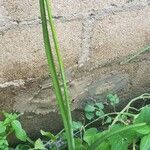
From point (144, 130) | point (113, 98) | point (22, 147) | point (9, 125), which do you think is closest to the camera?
point (144, 130)

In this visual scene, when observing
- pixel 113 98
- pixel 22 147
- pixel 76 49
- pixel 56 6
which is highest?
pixel 56 6

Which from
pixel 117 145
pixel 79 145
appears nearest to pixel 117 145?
pixel 117 145

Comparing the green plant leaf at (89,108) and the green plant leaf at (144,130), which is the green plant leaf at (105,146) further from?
the green plant leaf at (89,108)

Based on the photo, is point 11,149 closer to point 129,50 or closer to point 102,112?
point 102,112

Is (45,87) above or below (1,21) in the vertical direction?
below

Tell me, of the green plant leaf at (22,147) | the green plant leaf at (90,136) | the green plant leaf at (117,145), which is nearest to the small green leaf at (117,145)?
the green plant leaf at (117,145)

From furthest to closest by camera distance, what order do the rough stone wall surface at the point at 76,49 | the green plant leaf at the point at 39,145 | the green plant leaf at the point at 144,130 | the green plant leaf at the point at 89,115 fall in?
the green plant leaf at the point at 89,115 < the green plant leaf at the point at 39,145 < the rough stone wall surface at the point at 76,49 < the green plant leaf at the point at 144,130

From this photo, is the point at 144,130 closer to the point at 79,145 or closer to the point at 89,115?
the point at 79,145

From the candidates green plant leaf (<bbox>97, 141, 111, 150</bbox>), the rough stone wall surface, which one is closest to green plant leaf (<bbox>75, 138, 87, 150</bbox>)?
green plant leaf (<bbox>97, 141, 111, 150</bbox>)

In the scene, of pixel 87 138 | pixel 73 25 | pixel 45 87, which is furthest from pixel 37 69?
pixel 87 138
